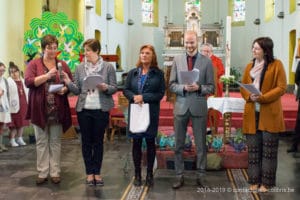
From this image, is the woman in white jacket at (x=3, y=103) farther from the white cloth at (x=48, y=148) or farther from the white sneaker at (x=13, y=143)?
the white cloth at (x=48, y=148)

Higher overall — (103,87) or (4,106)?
(103,87)

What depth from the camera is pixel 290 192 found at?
4926 mm

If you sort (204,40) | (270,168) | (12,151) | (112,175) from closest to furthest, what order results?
(270,168) → (112,175) → (12,151) → (204,40)

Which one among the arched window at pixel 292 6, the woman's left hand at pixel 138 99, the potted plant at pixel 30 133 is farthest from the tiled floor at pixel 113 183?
the arched window at pixel 292 6

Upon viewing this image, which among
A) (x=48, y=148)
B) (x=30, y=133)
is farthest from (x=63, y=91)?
(x=30, y=133)

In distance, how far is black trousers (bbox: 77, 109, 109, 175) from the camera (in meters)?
5.02

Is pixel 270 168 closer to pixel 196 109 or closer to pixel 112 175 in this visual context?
pixel 196 109

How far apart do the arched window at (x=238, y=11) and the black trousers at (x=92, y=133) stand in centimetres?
1597

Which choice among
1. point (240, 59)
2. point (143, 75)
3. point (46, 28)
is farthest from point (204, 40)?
point (143, 75)

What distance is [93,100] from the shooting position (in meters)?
5.00

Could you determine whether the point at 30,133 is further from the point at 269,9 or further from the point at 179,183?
the point at 269,9

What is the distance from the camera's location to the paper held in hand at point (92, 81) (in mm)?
4836

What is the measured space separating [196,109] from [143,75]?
2.20ft

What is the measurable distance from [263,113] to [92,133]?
1.81m
